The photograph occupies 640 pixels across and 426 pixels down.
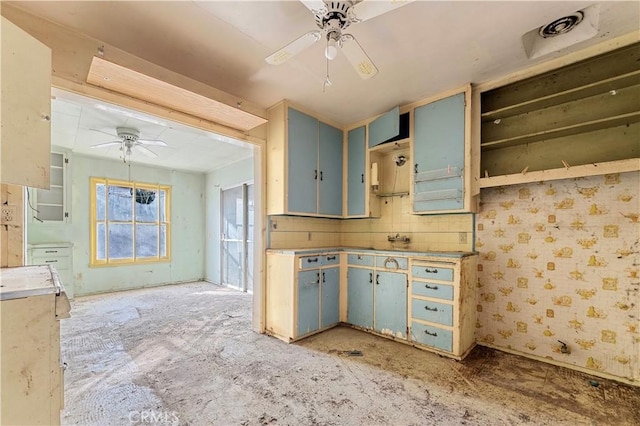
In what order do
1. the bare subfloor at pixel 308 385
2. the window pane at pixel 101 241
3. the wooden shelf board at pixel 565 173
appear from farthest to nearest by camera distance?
1. the window pane at pixel 101 241
2. the wooden shelf board at pixel 565 173
3. the bare subfloor at pixel 308 385

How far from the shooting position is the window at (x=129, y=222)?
5.11 meters

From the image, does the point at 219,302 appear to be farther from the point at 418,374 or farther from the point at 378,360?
the point at 418,374

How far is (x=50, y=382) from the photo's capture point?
3.64 ft

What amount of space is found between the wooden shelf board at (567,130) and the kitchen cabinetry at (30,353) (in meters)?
3.23

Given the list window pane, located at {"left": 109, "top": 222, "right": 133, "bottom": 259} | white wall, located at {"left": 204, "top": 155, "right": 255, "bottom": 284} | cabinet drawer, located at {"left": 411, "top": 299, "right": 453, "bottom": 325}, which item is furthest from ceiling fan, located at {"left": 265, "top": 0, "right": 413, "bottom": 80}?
window pane, located at {"left": 109, "top": 222, "right": 133, "bottom": 259}

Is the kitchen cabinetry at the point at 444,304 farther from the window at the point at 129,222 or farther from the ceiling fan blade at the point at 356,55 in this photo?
the window at the point at 129,222

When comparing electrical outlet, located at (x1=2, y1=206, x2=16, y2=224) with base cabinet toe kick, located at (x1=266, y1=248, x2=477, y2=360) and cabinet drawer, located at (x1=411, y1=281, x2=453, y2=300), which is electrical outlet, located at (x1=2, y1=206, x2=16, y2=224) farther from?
cabinet drawer, located at (x1=411, y1=281, x2=453, y2=300)

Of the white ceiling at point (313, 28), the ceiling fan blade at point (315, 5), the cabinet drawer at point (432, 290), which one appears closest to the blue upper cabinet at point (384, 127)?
the white ceiling at point (313, 28)

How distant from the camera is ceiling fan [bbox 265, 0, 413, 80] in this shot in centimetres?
144

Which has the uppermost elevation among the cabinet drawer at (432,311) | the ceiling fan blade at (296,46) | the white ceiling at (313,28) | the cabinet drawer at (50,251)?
the white ceiling at (313,28)

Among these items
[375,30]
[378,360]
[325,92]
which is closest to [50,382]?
[378,360]

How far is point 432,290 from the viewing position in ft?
8.64

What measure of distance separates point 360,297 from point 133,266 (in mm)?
4616

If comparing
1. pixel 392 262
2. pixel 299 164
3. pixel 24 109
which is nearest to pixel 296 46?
pixel 24 109
